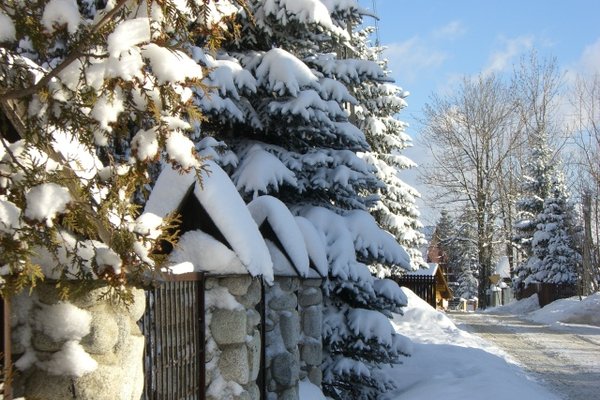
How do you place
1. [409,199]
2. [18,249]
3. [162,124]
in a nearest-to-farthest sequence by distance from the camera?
[18,249] < [162,124] < [409,199]

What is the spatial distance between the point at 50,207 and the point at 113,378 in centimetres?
88

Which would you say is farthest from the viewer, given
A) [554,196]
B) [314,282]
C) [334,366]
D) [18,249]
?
[554,196]

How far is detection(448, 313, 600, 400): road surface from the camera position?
10.8 metres

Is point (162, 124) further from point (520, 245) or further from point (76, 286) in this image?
point (520, 245)

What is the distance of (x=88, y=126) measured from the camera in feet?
8.86

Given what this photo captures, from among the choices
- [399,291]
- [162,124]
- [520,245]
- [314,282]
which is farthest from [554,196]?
[162,124]

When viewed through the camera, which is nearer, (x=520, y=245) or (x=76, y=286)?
(x=76, y=286)

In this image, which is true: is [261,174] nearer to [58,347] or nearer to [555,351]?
[58,347]

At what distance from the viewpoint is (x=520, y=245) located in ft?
124

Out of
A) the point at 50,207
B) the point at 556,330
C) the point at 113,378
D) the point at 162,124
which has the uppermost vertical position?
the point at 162,124

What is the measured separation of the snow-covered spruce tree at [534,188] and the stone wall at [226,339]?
32.0 m

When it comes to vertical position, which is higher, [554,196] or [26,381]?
[554,196]

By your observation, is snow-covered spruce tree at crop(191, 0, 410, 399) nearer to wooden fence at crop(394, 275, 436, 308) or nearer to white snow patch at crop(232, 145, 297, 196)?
white snow patch at crop(232, 145, 297, 196)

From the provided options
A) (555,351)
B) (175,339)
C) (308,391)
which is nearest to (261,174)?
(308,391)
